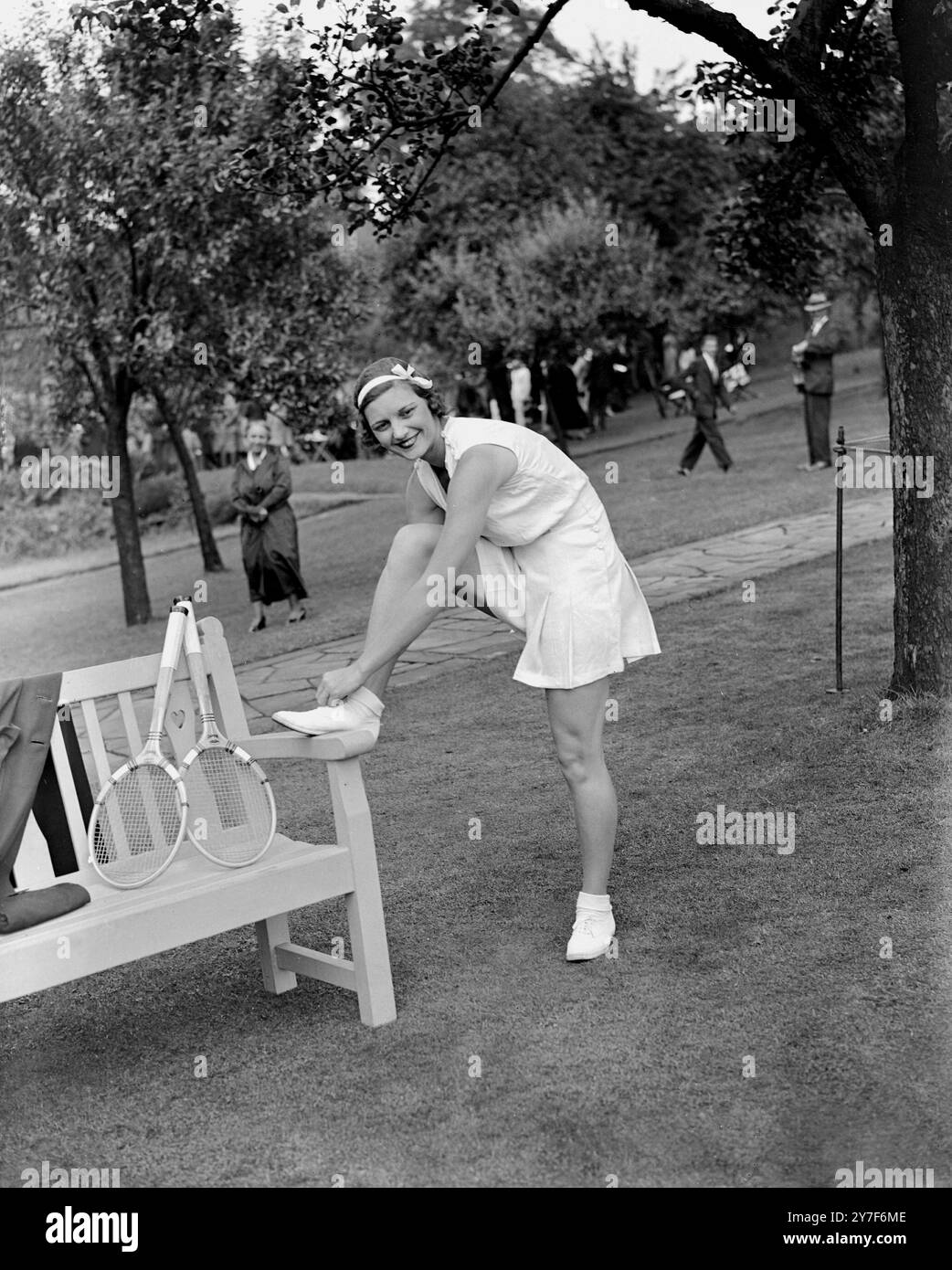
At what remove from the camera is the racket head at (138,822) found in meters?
4.17

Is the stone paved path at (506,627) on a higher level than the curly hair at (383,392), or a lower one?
lower

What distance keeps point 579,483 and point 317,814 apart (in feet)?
8.85

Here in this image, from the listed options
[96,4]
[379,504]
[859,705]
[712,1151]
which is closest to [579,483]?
[712,1151]

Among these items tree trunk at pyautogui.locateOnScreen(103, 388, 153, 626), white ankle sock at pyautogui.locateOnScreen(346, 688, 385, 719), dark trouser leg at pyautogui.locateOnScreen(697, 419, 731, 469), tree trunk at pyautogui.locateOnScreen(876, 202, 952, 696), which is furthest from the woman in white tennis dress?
dark trouser leg at pyautogui.locateOnScreen(697, 419, 731, 469)

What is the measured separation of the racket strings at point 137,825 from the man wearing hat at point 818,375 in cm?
1431

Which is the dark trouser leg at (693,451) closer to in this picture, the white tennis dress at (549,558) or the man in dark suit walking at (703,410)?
the man in dark suit walking at (703,410)

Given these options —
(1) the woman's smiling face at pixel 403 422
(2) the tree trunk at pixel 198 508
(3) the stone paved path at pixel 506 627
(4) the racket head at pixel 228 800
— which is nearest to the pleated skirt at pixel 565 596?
(1) the woman's smiling face at pixel 403 422

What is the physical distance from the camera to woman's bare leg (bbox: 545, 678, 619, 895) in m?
4.57

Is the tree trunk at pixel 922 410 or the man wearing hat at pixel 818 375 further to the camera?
the man wearing hat at pixel 818 375

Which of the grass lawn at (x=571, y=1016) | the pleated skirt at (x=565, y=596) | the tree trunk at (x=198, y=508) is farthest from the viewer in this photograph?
the tree trunk at (x=198, y=508)

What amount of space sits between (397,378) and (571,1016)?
1834 millimetres

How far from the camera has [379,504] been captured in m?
24.5

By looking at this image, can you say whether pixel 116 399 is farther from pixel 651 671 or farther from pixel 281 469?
pixel 651 671

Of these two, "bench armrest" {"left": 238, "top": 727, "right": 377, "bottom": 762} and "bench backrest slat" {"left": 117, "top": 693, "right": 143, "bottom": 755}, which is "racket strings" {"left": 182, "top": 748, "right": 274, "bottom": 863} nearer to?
"bench armrest" {"left": 238, "top": 727, "right": 377, "bottom": 762}
